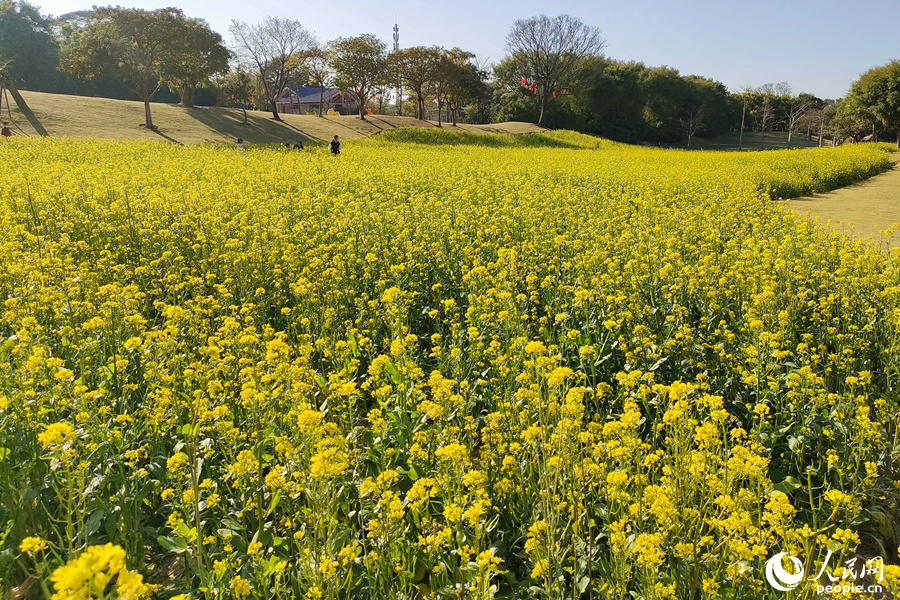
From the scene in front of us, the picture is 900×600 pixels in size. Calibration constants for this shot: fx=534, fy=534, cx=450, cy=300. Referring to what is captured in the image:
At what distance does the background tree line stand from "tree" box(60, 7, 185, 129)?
0.21 ft

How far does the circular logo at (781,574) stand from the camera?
230cm

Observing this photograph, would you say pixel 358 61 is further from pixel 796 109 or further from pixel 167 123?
pixel 796 109

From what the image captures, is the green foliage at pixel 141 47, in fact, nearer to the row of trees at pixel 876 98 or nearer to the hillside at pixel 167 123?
the hillside at pixel 167 123

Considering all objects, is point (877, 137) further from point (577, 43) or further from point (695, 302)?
point (695, 302)

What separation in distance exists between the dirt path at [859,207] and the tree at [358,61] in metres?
35.1

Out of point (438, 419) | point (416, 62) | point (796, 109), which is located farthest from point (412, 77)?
point (796, 109)

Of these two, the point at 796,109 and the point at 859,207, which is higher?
the point at 796,109

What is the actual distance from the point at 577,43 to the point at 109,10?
44.1 metres

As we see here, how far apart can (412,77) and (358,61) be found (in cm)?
694

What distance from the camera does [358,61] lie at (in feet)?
144

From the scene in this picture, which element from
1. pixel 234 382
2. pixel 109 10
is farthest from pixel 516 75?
pixel 234 382

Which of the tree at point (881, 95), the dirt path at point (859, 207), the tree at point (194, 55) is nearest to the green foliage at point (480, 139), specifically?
the tree at point (194, 55)

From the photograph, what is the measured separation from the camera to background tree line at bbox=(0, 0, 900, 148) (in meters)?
35.1

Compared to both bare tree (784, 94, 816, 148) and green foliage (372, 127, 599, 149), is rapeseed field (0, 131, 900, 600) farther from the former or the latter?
bare tree (784, 94, 816, 148)
